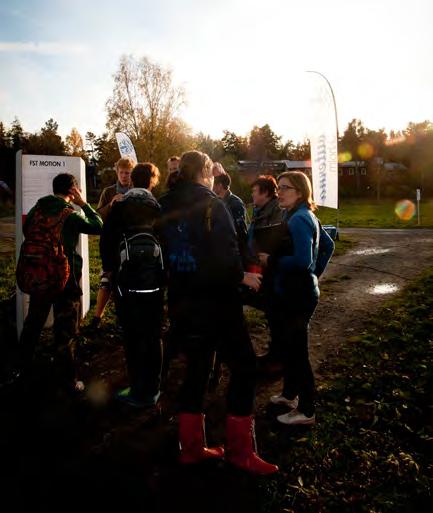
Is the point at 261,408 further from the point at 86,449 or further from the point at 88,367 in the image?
the point at 88,367

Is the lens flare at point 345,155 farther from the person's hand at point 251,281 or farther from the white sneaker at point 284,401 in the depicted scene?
the person's hand at point 251,281

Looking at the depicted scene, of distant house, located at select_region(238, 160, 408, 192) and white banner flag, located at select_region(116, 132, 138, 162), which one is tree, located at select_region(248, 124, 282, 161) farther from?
white banner flag, located at select_region(116, 132, 138, 162)

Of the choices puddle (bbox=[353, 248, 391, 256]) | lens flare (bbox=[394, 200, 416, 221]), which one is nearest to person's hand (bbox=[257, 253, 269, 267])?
puddle (bbox=[353, 248, 391, 256])

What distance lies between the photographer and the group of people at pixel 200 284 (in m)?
2.75

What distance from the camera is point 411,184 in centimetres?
5372

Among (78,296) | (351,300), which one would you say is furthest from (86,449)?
(351,300)

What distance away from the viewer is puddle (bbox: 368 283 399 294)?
27.1 ft

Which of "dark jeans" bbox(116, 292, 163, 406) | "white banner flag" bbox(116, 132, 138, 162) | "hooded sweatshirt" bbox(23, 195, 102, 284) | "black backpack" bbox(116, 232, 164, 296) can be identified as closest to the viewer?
"black backpack" bbox(116, 232, 164, 296)

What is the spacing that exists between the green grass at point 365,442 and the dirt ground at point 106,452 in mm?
253

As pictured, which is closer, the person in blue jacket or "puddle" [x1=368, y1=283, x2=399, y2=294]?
the person in blue jacket

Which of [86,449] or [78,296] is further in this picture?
[78,296]

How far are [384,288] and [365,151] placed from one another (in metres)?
58.5

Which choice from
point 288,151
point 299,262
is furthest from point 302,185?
point 288,151

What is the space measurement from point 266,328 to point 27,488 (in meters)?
3.91
